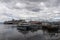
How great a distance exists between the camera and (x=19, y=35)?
3271 mm

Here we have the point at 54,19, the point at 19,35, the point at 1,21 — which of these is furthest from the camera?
the point at 19,35

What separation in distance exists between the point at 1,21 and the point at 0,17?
0.54 feet

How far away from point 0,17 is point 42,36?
4.62 ft

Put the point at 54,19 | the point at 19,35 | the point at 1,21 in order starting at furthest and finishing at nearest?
the point at 19,35, the point at 54,19, the point at 1,21

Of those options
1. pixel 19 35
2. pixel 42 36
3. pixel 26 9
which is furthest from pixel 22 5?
pixel 42 36

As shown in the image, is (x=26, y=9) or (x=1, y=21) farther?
(x=26, y=9)

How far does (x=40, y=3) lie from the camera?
316cm

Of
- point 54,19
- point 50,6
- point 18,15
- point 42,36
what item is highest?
point 50,6

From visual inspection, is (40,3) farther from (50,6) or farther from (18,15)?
(18,15)

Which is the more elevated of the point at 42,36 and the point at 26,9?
the point at 26,9

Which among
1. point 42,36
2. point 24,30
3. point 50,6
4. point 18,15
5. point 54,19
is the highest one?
point 50,6

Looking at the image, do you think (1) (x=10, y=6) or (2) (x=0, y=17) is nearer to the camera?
(2) (x=0, y=17)

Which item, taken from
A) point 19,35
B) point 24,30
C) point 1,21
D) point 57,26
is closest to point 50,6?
point 57,26

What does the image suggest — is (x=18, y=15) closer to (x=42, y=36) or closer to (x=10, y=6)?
(x=10, y=6)
